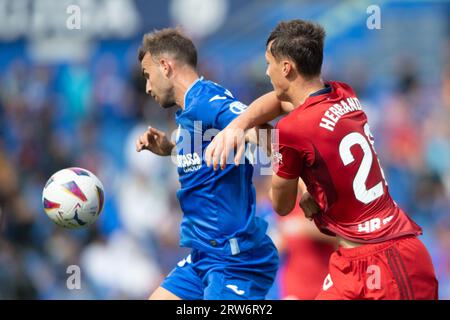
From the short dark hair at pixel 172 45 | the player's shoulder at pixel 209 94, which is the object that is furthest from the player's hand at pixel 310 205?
the short dark hair at pixel 172 45

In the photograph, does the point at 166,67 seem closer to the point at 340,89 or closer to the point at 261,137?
the point at 261,137

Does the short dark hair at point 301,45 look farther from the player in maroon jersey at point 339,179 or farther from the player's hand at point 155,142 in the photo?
the player's hand at point 155,142

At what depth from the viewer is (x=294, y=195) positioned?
5547 millimetres

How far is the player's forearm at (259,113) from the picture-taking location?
5605 millimetres

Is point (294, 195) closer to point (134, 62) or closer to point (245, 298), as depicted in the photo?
point (245, 298)

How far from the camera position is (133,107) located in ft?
46.6

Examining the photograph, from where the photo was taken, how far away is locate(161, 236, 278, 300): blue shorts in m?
6.10

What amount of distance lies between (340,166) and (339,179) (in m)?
0.08

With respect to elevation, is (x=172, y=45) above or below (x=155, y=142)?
above

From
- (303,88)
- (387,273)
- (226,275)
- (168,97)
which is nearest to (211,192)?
(226,275)

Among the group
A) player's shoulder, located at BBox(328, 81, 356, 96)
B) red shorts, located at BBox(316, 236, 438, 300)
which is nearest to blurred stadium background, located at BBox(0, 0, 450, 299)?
player's shoulder, located at BBox(328, 81, 356, 96)

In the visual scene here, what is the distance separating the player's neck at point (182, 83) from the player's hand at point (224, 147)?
1.06m

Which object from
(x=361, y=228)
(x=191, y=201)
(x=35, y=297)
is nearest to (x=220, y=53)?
(x=35, y=297)
